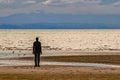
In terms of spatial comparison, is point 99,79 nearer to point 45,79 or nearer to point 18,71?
point 45,79

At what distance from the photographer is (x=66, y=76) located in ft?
99.2

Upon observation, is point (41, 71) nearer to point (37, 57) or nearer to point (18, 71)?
point (18, 71)

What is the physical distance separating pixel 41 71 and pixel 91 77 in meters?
5.44

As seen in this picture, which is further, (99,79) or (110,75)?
(110,75)

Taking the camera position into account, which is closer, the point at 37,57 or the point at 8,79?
the point at 8,79

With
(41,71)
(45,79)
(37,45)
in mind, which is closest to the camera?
(45,79)

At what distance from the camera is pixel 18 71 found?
34125mm

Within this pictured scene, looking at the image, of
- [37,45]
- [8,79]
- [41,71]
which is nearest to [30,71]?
[41,71]

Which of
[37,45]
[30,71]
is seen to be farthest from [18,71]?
[37,45]

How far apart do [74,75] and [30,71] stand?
4425 mm

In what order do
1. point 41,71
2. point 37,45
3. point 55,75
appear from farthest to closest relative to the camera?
1. point 37,45
2. point 41,71
3. point 55,75

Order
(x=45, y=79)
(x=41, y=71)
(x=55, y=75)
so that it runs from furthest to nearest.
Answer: (x=41, y=71) → (x=55, y=75) → (x=45, y=79)

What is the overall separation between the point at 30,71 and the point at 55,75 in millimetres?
3775

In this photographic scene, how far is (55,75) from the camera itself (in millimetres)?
30828
